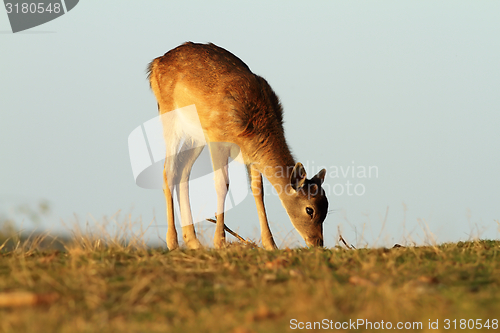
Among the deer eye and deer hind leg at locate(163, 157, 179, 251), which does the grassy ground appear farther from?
deer hind leg at locate(163, 157, 179, 251)

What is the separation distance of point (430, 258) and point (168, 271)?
2950 millimetres

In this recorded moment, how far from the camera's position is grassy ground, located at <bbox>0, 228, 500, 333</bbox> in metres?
3.53

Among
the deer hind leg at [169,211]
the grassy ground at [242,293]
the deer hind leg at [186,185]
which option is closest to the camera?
the grassy ground at [242,293]

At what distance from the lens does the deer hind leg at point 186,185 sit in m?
9.21

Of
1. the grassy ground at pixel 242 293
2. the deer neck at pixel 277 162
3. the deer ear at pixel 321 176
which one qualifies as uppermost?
the deer neck at pixel 277 162

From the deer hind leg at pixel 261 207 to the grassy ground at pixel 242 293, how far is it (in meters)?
3.01

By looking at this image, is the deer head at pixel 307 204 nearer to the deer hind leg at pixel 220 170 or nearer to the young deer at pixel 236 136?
the young deer at pixel 236 136

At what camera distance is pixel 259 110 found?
29.9 feet

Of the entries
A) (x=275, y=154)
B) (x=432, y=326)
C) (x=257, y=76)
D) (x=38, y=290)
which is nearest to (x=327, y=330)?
(x=432, y=326)

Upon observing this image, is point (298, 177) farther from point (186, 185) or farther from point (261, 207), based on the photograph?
point (186, 185)

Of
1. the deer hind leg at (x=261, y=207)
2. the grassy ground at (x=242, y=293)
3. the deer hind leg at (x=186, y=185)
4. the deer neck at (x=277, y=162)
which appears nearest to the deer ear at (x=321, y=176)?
the deer neck at (x=277, y=162)

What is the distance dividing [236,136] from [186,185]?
1581 millimetres

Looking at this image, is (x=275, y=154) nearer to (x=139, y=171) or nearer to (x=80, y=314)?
(x=139, y=171)

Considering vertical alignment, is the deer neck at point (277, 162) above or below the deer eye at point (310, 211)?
above
